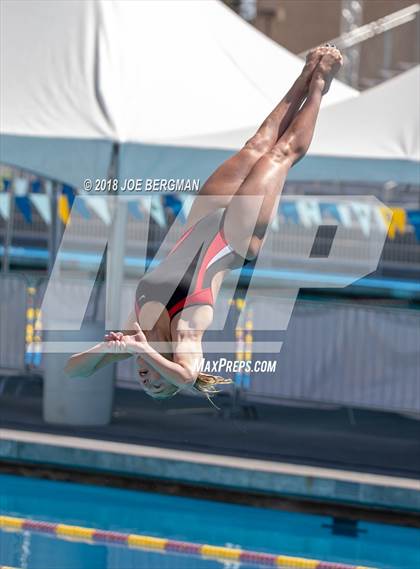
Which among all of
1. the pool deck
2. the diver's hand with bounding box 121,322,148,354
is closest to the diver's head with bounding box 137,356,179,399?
the diver's hand with bounding box 121,322,148,354

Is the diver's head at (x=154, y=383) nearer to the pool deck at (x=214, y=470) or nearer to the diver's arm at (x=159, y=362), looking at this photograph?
the diver's arm at (x=159, y=362)

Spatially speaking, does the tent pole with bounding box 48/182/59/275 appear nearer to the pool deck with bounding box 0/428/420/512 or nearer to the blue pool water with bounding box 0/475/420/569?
the pool deck with bounding box 0/428/420/512

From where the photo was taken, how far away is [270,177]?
4.75 meters

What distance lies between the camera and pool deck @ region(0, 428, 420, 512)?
334 inches

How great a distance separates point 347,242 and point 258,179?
507 inches

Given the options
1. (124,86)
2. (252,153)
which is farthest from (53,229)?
(252,153)

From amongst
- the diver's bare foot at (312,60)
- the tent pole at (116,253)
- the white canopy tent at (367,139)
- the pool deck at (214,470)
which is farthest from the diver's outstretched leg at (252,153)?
the tent pole at (116,253)

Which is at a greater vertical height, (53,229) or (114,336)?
(53,229)

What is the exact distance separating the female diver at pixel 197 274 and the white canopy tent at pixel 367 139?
13.2 feet

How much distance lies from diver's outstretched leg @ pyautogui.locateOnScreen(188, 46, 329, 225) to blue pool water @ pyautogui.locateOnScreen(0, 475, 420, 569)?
3887 millimetres

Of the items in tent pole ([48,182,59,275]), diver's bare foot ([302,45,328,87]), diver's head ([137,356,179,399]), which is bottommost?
diver's head ([137,356,179,399])

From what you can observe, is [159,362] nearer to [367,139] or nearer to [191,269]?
[191,269]

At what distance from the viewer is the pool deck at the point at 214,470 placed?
27.8 feet

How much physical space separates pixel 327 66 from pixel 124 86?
5.21m
